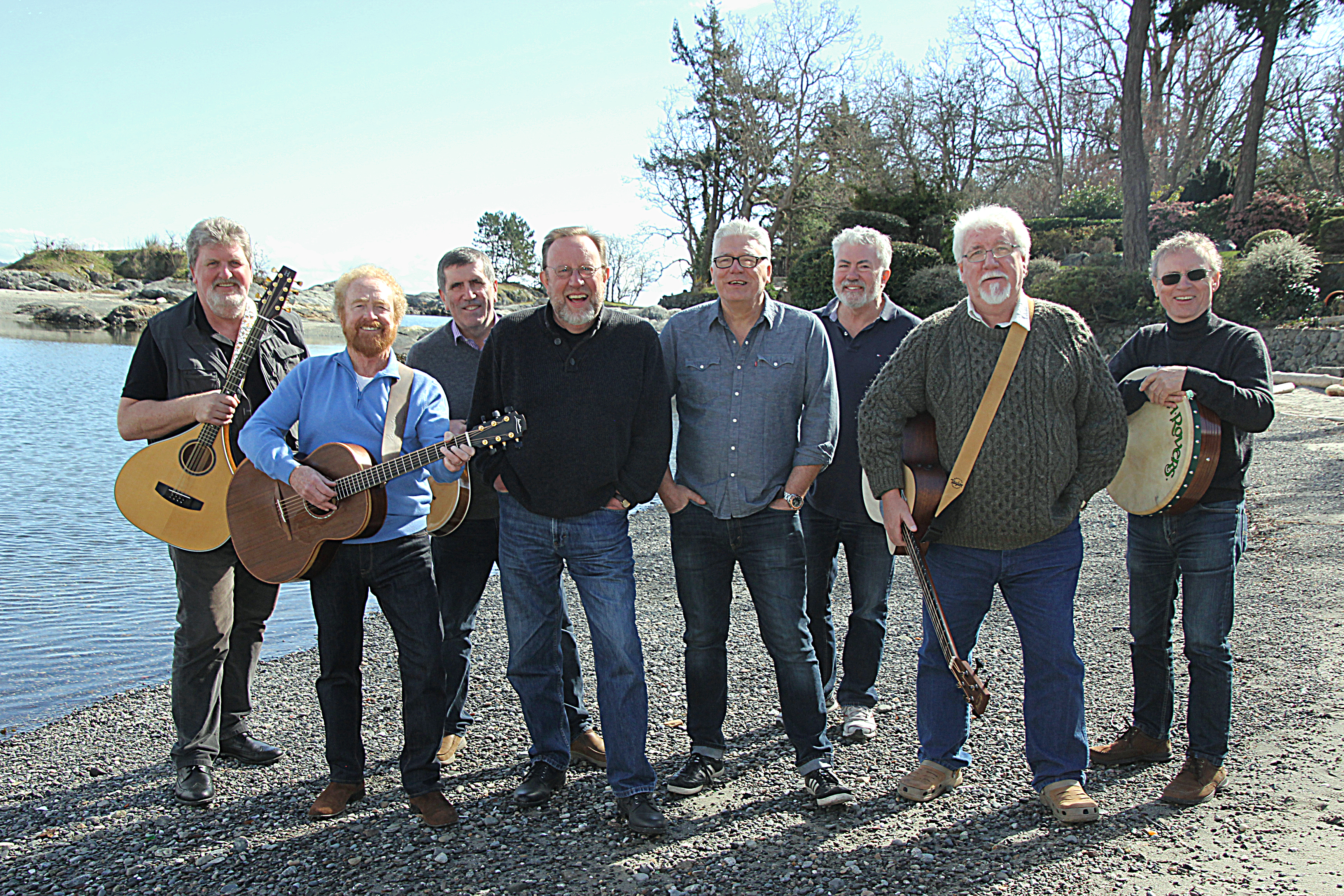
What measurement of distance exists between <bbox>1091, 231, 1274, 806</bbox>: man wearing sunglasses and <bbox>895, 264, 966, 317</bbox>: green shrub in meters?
17.8

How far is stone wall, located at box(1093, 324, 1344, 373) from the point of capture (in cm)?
1856

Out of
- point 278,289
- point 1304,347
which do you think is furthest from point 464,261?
point 1304,347

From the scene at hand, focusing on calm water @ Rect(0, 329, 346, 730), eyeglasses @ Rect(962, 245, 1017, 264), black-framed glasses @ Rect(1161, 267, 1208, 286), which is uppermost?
eyeglasses @ Rect(962, 245, 1017, 264)

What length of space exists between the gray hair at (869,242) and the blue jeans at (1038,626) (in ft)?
5.58

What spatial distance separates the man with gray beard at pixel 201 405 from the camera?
3967mm

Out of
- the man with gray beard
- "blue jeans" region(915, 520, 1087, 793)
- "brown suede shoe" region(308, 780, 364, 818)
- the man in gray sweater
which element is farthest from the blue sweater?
"blue jeans" region(915, 520, 1087, 793)

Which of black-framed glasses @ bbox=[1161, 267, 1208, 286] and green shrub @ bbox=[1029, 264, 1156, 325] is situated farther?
green shrub @ bbox=[1029, 264, 1156, 325]

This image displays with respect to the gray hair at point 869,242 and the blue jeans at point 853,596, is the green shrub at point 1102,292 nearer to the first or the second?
the gray hair at point 869,242

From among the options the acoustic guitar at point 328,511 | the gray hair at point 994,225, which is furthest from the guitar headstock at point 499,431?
the gray hair at point 994,225

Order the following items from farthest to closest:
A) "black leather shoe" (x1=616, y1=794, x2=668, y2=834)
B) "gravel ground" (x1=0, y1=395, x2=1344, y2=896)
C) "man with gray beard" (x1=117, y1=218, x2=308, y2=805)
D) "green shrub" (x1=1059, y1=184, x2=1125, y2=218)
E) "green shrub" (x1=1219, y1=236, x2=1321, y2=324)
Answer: "green shrub" (x1=1059, y1=184, x2=1125, y2=218)
"green shrub" (x1=1219, y1=236, x2=1321, y2=324)
"man with gray beard" (x1=117, y1=218, x2=308, y2=805)
"black leather shoe" (x1=616, y1=794, x2=668, y2=834)
"gravel ground" (x1=0, y1=395, x2=1344, y2=896)

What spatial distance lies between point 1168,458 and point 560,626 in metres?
2.68

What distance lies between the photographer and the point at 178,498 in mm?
4035

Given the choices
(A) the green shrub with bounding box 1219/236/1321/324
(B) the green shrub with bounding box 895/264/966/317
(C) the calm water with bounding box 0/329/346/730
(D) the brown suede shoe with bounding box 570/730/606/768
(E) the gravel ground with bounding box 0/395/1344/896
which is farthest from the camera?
(B) the green shrub with bounding box 895/264/966/317

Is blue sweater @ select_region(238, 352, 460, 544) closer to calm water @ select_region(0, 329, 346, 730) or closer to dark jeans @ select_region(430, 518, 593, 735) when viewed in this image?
dark jeans @ select_region(430, 518, 593, 735)
